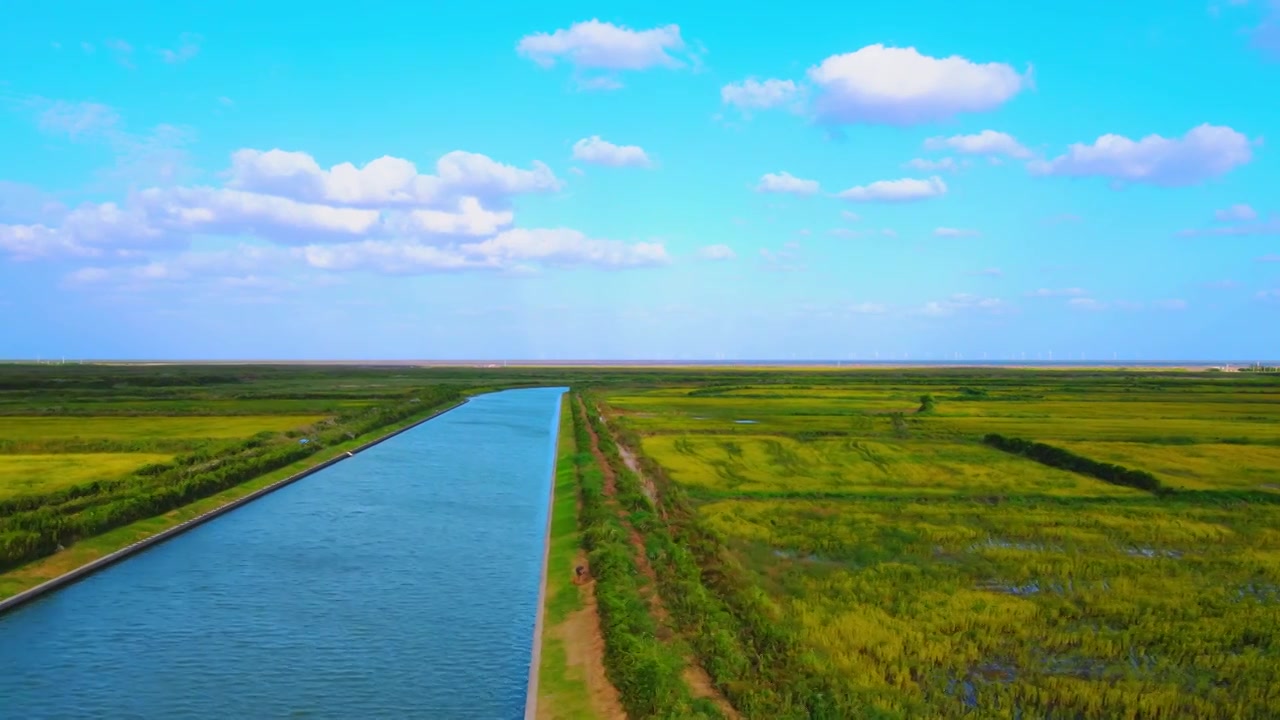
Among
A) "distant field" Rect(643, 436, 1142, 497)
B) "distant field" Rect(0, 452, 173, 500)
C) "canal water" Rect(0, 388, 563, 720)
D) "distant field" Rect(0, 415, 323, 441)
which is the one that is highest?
"distant field" Rect(0, 415, 323, 441)

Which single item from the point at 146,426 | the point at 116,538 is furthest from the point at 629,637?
the point at 146,426

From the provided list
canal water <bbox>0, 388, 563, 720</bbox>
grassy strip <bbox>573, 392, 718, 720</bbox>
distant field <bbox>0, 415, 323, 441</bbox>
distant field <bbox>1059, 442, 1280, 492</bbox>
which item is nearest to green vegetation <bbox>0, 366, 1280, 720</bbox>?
grassy strip <bbox>573, 392, 718, 720</bbox>

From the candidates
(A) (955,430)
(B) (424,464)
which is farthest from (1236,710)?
(A) (955,430)

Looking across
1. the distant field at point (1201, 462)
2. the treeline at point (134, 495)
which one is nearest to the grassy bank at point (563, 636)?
the treeline at point (134, 495)

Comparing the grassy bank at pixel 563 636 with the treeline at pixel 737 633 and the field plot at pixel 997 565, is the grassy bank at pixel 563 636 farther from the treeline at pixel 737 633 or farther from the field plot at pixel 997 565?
the field plot at pixel 997 565

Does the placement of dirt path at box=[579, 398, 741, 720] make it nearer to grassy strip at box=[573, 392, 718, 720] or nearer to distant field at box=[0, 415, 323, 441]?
grassy strip at box=[573, 392, 718, 720]

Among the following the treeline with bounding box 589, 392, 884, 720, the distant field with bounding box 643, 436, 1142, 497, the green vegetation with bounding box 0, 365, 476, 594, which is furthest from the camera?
the distant field with bounding box 643, 436, 1142, 497
